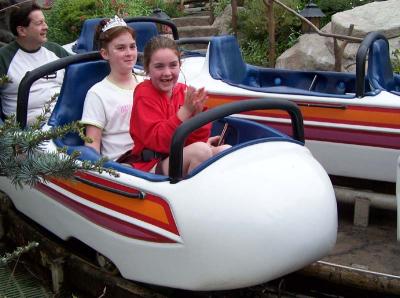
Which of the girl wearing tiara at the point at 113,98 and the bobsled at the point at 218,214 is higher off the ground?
the girl wearing tiara at the point at 113,98

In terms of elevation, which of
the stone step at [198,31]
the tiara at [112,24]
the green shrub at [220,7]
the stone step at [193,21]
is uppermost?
the tiara at [112,24]

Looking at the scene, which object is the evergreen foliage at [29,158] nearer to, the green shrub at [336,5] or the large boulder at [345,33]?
the large boulder at [345,33]

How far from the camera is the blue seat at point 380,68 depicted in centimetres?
411

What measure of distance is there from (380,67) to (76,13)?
20.5 ft

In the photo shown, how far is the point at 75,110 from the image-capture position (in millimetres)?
3295

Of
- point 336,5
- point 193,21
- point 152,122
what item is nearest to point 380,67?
point 152,122

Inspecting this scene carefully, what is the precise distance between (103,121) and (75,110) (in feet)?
0.85

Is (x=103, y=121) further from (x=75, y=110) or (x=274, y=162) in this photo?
(x=274, y=162)

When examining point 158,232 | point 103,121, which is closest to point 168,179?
point 158,232

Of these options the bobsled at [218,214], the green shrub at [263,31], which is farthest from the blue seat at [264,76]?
the green shrub at [263,31]

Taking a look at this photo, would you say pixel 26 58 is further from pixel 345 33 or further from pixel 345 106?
pixel 345 33

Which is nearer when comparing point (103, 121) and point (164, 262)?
point (164, 262)

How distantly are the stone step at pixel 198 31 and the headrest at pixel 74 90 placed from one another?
680cm

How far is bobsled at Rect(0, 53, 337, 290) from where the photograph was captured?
236 centimetres
